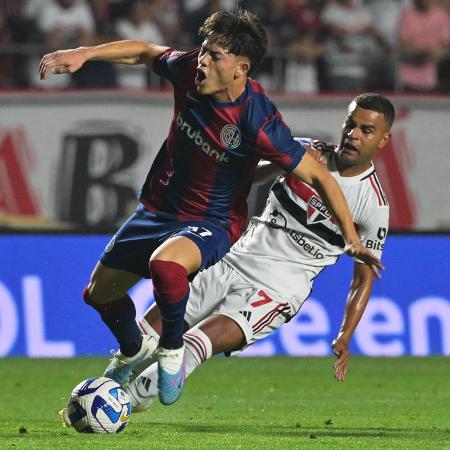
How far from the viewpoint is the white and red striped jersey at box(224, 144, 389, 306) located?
7.80 meters

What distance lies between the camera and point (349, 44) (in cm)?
1494

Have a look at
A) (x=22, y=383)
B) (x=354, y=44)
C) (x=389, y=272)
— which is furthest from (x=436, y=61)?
(x=22, y=383)

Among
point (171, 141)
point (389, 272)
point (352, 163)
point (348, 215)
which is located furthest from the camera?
point (389, 272)

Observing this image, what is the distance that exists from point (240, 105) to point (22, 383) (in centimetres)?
406

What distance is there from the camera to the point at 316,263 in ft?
26.1

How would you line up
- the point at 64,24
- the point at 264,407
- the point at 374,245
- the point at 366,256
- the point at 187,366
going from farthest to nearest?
1. the point at 64,24
2. the point at 264,407
3. the point at 374,245
4. the point at 187,366
5. the point at 366,256

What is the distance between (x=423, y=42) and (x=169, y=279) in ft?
29.9

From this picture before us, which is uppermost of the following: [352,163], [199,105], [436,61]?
[199,105]

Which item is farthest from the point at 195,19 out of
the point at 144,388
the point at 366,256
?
the point at 366,256

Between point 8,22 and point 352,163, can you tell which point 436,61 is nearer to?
point 8,22

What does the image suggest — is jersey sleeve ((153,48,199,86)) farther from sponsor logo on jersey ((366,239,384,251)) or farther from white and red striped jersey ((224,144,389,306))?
sponsor logo on jersey ((366,239,384,251))

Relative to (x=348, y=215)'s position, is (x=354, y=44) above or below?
below

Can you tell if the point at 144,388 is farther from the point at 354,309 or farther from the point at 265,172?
the point at 265,172

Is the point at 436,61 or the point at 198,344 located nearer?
the point at 198,344
